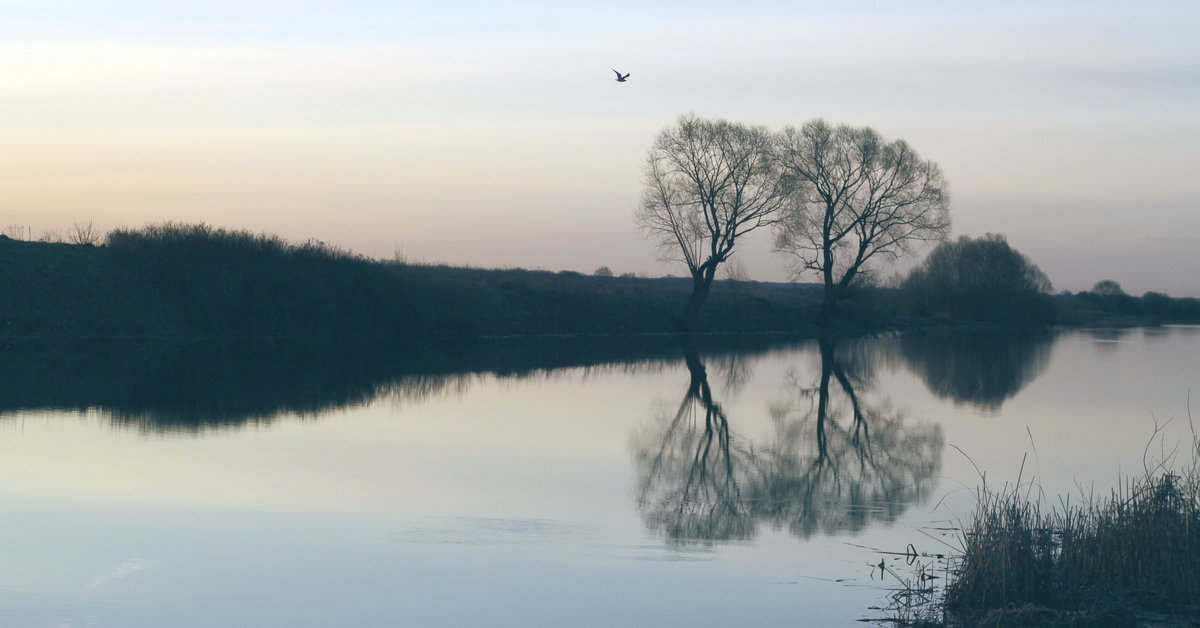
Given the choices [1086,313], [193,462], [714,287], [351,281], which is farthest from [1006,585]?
[1086,313]

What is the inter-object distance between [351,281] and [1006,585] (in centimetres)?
2957

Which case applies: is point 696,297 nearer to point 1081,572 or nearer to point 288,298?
point 288,298

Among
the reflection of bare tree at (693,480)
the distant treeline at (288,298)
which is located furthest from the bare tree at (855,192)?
the reflection of bare tree at (693,480)

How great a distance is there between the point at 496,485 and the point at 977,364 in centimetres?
1979

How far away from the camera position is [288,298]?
3092cm

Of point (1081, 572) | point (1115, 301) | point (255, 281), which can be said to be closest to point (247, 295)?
point (255, 281)

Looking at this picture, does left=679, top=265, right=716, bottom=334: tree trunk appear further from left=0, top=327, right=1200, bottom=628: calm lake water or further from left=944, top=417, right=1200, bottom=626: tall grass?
left=944, top=417, right=1200, bottom=626: tall grass

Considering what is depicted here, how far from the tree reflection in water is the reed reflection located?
9.06ft

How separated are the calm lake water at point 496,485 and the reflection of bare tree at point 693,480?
4 cm

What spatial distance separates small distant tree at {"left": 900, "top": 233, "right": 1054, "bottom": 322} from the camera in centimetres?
5622

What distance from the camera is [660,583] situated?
615 cm

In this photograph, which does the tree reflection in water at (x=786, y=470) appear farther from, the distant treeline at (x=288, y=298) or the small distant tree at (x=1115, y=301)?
the small distant tree at (x=1115, y=301)

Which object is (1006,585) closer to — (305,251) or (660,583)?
(660,583)

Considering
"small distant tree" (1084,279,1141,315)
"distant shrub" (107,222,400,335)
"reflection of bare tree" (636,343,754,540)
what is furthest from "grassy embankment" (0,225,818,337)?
"small distant tree" (1084,279,1141,315)
